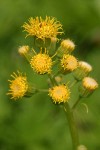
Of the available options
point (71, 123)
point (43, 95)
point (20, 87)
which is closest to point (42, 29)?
point (20, 87)

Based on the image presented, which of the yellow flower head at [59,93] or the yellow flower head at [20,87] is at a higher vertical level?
the yellow flower head at [20,87]

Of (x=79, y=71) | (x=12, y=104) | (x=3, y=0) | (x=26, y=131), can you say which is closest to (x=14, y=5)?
(x=3, y=0)

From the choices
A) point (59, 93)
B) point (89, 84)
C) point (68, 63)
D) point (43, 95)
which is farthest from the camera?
point (43, 95)

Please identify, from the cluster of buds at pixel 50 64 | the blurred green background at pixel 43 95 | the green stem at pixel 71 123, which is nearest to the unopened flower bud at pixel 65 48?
the cluster of buds at pixel 50 64

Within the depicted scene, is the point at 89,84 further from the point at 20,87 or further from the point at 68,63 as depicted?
the point at 20,87

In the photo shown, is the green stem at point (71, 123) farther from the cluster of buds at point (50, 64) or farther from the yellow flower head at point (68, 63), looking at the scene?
the yellow flower head at point (68, 63)
